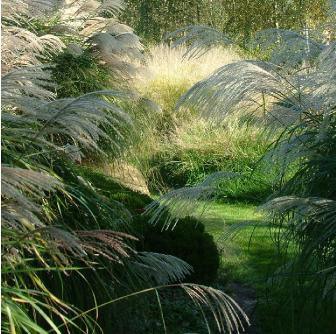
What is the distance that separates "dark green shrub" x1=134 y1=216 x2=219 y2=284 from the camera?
16.6 feet

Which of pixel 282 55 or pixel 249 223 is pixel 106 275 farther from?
pixel 282 55

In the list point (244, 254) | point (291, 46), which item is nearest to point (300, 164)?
point (291, 46)

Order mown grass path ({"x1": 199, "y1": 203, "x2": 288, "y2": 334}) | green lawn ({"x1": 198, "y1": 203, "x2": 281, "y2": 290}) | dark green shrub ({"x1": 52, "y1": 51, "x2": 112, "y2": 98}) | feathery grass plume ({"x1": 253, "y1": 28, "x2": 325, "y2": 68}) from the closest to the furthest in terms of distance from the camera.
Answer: feathery grass plume ({"x1": 253, "y1": 28, "x2": 325, "y2": 68}) < mown grass path ({"x1": 199, "y1": 203, "x2": 288, "y2": 334}) < green lawn ({"x1": 198, "y1": 203, "x2": 281, "y2": 290}) < dark green shrub ({"x1": 52, "y1": 51, "x2": 112, "y2": 98})

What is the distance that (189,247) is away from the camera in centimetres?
521

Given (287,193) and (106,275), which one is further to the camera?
(287,193)

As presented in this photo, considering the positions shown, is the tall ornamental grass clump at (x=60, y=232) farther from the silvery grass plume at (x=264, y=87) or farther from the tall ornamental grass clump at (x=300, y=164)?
the silvery grass plume at (x=264, y=87)

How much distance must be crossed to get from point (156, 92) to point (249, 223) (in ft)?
23.1

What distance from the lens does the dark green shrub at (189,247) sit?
5.07 metres

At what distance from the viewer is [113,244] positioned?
264cm

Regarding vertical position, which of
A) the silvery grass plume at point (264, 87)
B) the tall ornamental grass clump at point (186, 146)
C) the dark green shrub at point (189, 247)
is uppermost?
the silvery grass plume at point (264, 87)

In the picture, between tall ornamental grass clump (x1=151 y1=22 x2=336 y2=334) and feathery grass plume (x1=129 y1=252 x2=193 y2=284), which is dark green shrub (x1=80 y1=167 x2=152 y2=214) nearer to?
tall ornamental grass clump (x1=151 y1=22 x2=336 y2=334)

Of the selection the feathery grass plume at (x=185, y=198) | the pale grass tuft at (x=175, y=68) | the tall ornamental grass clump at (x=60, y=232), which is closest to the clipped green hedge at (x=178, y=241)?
the feathery grass plume at (x=185, y=198)

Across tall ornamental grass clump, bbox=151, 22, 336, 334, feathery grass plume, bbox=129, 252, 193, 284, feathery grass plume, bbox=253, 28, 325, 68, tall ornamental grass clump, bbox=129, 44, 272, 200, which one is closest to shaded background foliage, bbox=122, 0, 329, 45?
tall ornamental grass clump, bbox=129, 44, 272, 200

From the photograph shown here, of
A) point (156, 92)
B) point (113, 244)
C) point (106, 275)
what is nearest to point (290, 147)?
point (106, 275)
